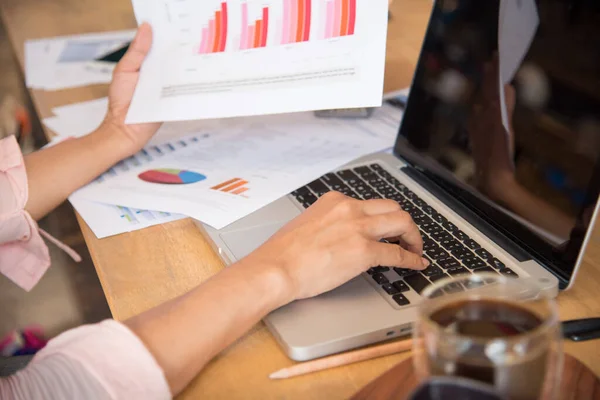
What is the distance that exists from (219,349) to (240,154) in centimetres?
48

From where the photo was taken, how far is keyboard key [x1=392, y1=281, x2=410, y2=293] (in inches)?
28.5

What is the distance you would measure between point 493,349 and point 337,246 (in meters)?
0.31

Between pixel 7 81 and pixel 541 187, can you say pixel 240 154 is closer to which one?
pixel 541 187

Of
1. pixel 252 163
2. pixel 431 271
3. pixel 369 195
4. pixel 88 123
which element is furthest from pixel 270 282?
pixel 88 123

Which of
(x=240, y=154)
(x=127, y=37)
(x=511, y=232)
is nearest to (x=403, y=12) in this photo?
(x=127, y=37)

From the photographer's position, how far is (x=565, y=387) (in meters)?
0.56

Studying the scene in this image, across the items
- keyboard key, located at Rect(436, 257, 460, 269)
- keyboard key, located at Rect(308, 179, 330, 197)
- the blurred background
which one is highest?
keyboard key, located at Rect(436, 257, 460, 269)

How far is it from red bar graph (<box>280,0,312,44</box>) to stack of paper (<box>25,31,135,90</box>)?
556 mm

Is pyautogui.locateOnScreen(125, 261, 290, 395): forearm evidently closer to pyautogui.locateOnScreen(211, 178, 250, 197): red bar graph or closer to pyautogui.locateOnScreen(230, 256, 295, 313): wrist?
pyautogui.locateOnScreen(230, 256, 295, 313): wrist

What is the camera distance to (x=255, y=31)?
3.36 feet

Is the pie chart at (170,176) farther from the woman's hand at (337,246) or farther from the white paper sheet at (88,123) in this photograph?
the woman's hand at (337,246)

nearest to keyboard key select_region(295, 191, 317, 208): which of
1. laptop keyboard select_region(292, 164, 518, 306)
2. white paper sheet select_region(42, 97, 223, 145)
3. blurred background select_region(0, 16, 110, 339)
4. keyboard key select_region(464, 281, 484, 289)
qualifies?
laptop keyboard select_region(292, 164, 518, 306)

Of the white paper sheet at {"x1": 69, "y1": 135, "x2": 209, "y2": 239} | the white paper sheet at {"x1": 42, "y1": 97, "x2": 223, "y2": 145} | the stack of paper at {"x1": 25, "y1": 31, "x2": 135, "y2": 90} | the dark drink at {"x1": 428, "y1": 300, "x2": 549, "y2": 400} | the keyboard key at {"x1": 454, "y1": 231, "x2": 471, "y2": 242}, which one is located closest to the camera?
the dark drink at {"x1": 428, "y1": 300, "x2": 549, "y2": 400}

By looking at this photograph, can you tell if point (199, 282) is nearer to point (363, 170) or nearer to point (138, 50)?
point (363, 170)
